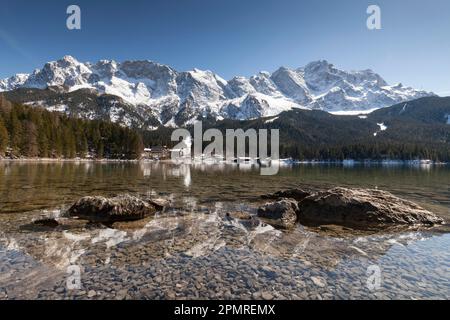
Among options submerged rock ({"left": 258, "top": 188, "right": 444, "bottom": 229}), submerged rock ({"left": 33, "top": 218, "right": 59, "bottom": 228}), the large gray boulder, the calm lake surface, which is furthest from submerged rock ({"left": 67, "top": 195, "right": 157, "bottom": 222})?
the large gray boulder

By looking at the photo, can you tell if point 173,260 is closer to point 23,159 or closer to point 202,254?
point 202,254

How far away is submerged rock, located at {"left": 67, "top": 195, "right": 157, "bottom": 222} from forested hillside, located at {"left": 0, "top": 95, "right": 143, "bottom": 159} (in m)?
116

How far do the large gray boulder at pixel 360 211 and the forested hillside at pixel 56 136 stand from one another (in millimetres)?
126773

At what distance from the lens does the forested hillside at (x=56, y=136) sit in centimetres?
12094

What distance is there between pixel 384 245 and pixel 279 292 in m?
8.89

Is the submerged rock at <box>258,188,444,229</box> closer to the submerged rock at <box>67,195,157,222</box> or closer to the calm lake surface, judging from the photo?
the calm lake surface

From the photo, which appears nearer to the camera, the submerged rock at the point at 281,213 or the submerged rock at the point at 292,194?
the submerged rock at the point at 281,213

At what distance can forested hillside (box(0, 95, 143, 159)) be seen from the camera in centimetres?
12094

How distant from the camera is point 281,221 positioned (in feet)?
70.3

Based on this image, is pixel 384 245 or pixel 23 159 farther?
pixel 23 159

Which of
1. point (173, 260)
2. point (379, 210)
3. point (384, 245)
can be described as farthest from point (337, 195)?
point (173, 260)

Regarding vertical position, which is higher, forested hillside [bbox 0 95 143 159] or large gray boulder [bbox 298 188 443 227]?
forested hillside [bbox 0 95 143 159]

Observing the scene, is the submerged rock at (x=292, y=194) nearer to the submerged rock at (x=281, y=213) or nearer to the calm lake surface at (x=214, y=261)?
the submerged rock at (x=281, y=213)

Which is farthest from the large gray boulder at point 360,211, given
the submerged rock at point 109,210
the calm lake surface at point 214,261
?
the submerged rock at point 109,210
